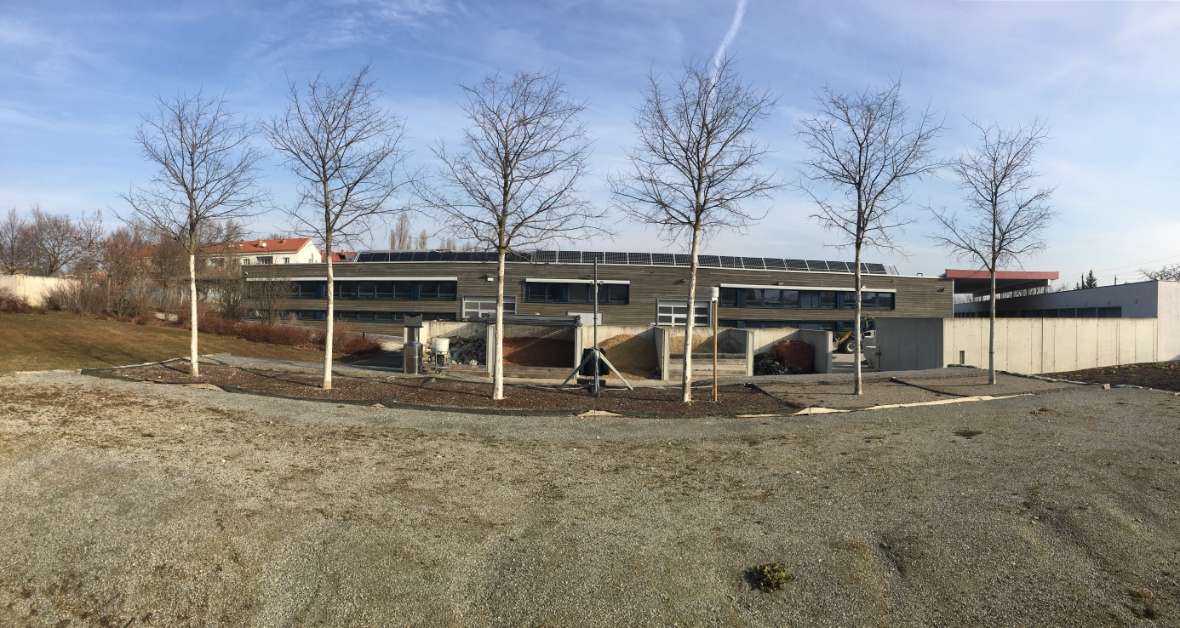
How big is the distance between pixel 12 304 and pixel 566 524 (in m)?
33.6

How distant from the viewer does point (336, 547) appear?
18.3 ft

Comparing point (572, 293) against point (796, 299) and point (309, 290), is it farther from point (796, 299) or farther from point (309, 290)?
point (309, 290)

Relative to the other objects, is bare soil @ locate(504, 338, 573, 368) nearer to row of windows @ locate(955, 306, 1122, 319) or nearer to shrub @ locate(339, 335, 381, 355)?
shrub @ locate(339, 335, 381, 355)

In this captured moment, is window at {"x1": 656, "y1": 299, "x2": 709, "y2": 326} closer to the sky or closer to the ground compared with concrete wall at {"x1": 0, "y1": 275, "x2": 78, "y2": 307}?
closer to the ground

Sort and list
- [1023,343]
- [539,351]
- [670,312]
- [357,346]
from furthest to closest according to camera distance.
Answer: [670,312]
[357,346]
[539,351]
[1023,343]

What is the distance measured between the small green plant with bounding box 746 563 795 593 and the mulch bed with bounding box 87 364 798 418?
684 cm

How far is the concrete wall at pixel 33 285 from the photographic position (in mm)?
31047

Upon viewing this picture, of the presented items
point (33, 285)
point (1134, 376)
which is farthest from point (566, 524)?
point (33, 285)

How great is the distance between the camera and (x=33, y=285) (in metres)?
32.1

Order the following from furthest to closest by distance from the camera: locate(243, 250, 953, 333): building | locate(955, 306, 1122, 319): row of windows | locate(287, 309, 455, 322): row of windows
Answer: locate(287, 309, 455, 322): row of windows < locate(243, 250, 953, 333): building < locate(955, 306, 1122, 319): row of windows

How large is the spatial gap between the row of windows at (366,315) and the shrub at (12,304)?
49.7 feet

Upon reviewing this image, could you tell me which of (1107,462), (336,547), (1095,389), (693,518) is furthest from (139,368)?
(1095,389)

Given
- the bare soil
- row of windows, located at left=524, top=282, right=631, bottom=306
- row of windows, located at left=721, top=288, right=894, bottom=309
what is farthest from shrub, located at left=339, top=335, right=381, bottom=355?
row of windows, located at left=721, top=288, right=894, bottom=309

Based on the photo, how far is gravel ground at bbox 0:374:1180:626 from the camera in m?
4.82
